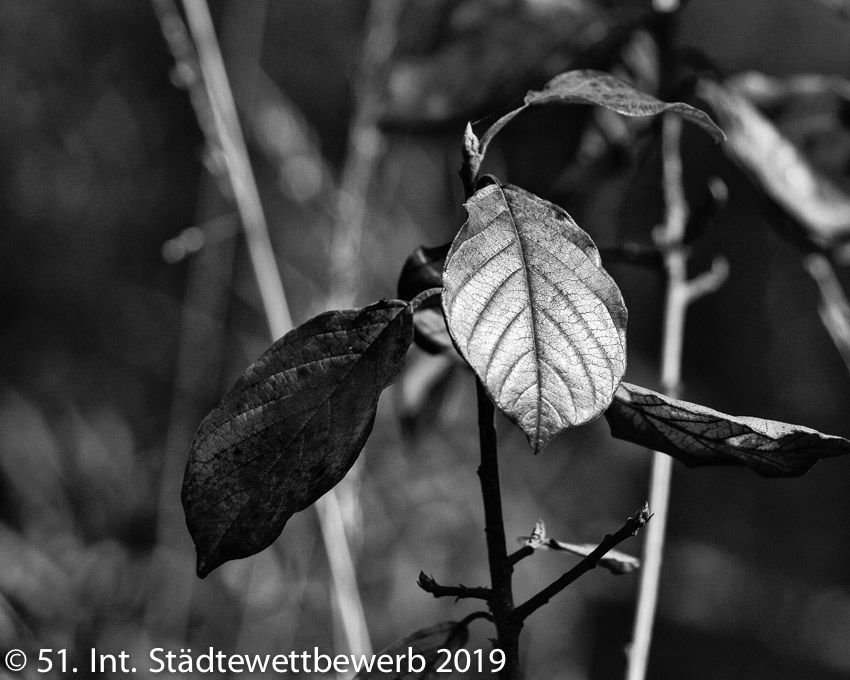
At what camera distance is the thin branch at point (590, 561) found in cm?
37

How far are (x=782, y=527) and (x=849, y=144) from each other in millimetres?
1794

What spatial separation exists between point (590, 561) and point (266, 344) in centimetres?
168

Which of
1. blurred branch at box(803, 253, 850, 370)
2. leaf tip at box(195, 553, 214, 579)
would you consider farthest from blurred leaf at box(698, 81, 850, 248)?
leaf tip at box(195, 553, 214, 579)

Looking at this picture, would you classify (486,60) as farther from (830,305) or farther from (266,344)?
(266,344)

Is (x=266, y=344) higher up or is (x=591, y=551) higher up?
(x=266, y=344)

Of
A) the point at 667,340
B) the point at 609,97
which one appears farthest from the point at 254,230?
the point at 609,97

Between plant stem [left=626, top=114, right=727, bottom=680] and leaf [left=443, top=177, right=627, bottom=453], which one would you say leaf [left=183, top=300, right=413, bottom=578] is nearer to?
leaf [left=443, top=177, right=627, bottom=453]

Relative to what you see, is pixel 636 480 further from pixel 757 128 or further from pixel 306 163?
pixel 757 128

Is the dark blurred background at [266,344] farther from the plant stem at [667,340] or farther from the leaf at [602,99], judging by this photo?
the leaf at [602,99]

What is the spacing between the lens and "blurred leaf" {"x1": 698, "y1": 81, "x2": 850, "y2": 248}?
69cm

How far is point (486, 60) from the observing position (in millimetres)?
778

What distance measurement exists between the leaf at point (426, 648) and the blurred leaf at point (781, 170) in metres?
0.45

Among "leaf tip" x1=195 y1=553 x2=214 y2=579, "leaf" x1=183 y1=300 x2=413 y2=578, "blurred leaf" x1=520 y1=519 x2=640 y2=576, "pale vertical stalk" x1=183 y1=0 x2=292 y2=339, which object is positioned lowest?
"leaf tip" x1=195 y1=553 x2=214 y2=579

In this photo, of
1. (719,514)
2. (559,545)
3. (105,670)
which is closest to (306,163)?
(105,670)
